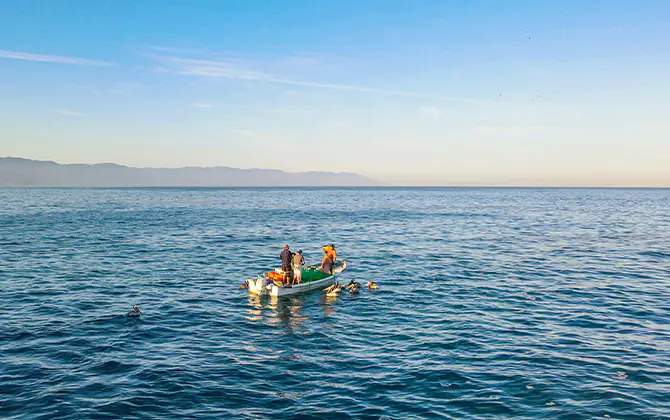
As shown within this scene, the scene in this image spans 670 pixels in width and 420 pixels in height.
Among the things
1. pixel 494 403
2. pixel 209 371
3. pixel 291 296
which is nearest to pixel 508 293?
pixel 291 296

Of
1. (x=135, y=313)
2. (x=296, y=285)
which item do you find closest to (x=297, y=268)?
(x=296, y=285)

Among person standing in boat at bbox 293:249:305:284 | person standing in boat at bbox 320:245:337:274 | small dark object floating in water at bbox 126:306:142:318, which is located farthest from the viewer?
person standing in boat at bbox 320:245:337:274

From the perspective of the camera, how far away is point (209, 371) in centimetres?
1792

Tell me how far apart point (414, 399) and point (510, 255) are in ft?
113

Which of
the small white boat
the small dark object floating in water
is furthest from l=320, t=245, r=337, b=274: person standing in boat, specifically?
the small dark object floating in water

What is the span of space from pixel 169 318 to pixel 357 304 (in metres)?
10.3

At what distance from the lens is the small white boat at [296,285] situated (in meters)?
29.2

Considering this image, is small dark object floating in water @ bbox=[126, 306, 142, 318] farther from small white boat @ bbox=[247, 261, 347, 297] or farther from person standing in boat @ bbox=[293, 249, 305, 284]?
person standing in boat @ bbox=[293, 249, 305, 284]

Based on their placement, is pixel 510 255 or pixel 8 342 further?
pixel 510 255

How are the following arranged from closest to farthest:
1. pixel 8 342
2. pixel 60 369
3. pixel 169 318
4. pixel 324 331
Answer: pixel 60 369
pixel 8 342
pixel 324 331
pixel 169 318

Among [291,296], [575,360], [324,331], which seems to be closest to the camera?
[575,360]

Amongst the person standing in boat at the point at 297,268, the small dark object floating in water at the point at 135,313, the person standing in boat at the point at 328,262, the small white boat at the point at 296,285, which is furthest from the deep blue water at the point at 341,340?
the person standing in boat at the point at 328,262

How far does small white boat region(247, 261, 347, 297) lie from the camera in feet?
95.7

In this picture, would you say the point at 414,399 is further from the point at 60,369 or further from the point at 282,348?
the point at 60,369
